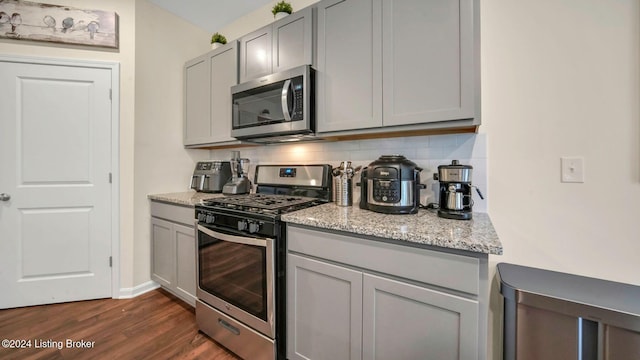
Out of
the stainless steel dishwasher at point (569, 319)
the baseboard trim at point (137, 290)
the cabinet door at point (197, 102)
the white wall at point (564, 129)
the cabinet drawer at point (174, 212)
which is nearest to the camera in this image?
the stainless steel dishwasher at point (569, 319)

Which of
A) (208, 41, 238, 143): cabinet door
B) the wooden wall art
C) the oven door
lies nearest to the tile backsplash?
(208, 41, 238, 143): cabinet door

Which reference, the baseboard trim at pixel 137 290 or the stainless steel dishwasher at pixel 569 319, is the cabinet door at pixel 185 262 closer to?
the baseboard trim at pixel 137 290

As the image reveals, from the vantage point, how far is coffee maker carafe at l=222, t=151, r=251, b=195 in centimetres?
227

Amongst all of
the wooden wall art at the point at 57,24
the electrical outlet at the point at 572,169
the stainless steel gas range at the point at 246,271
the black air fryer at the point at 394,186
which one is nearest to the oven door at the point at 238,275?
the stainless steel gas range at the point at 246,271

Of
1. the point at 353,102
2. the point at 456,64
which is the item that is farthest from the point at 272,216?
the point at 456,64

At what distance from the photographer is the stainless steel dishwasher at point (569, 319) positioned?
90cm

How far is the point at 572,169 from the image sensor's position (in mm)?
1235

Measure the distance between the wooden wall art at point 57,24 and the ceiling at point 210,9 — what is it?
495 millimetres

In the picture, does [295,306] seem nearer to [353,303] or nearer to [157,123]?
[353,303]

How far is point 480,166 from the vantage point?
1.43 m

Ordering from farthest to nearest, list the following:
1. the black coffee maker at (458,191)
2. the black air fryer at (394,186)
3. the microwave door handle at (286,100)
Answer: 1. the microwave door handle at (286,100)
2. the black air fryer at (394,186)
3. the black coffee maker at (458,191)

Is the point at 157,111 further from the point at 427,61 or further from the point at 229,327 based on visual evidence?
the point at 427,61

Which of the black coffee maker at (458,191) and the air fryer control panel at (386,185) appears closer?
the black coffee maker at (458,191)

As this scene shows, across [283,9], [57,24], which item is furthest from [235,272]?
[57,24]
